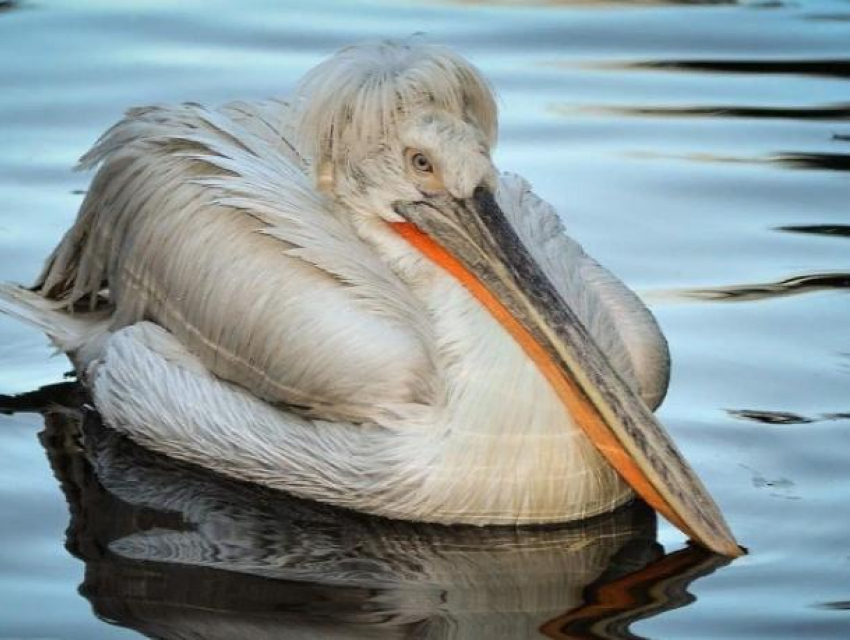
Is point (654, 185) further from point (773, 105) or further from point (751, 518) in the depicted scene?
point (751, 518)

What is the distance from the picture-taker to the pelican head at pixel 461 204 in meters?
5.06

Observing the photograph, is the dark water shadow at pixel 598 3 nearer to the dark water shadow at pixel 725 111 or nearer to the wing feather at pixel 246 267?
the dark water shadow at pixel 725 111

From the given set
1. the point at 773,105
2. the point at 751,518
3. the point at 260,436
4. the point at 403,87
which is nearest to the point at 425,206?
the point at 403,87

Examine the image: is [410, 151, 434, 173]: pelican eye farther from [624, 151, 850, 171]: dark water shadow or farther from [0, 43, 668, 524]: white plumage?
[624, 151, 850, 171]: dark water shadow

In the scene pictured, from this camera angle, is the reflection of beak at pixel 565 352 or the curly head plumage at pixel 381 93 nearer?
the reflection of beak at pixel 565 352

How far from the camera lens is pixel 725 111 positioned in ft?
27.8

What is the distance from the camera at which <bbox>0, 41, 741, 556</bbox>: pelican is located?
520 centimetres

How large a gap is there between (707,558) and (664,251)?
6.82 ft

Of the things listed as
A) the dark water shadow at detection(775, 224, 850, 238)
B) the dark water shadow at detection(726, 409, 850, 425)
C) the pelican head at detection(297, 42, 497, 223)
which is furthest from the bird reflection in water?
the dark water shadow at detection(775, 224, 850, 238)

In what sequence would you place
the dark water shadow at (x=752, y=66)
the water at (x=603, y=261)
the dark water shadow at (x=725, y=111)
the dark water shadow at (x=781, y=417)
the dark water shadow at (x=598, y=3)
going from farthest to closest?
the dark water shadow at (x=598, y=3), the dark water shadow at (x=752, y=66), the dark water shadow at (x=725, y=111), the dark water shadow at (x=781, y=417), the water at (x=603, y=261)

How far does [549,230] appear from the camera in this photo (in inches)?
226

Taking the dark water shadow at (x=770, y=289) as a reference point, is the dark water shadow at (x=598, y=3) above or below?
above

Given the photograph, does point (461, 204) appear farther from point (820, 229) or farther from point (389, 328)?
point (820, 229)

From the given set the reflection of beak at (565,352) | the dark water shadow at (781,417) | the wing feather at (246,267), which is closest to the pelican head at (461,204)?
A: the reflection of beak at (565,352)
